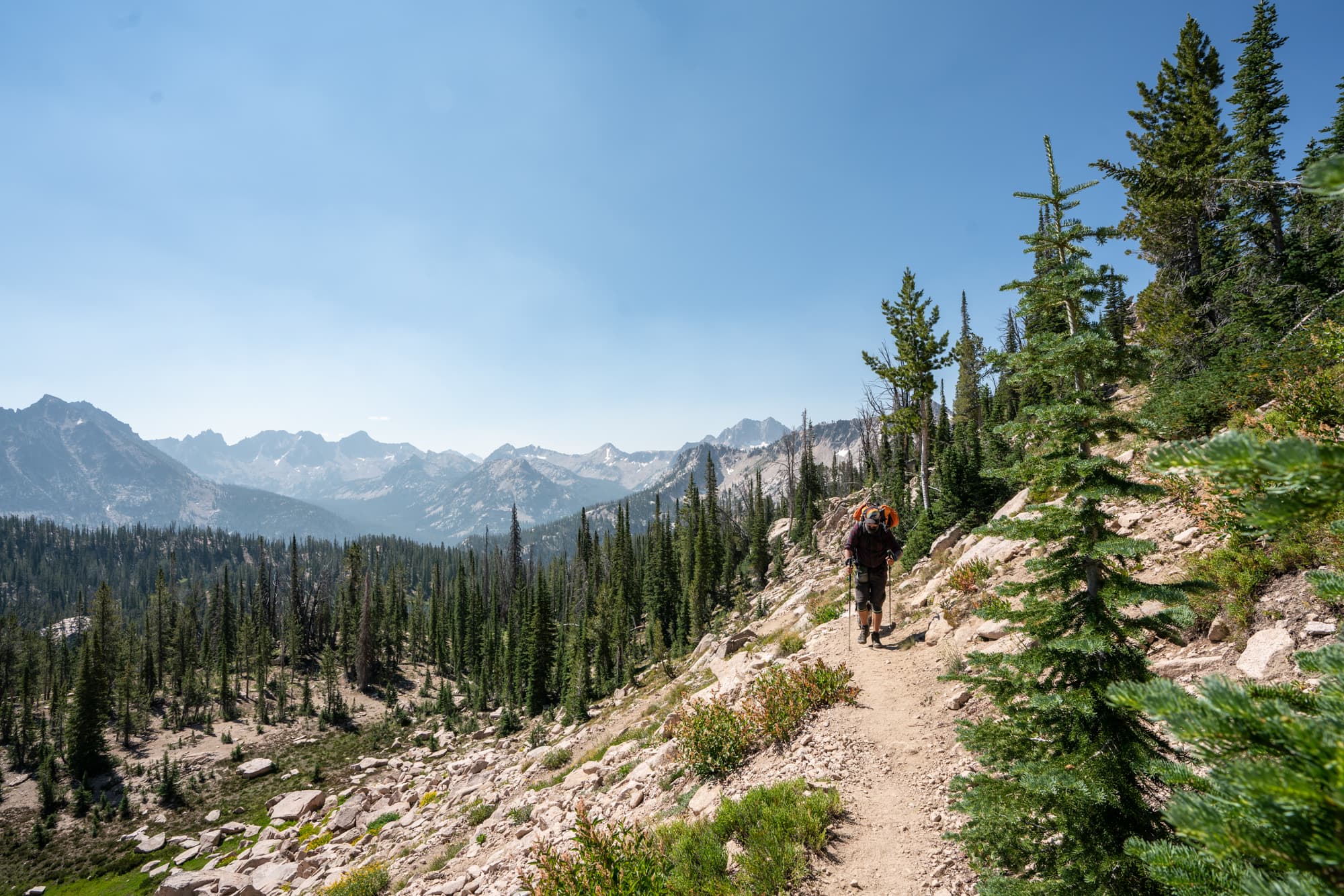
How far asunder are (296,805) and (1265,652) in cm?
4319

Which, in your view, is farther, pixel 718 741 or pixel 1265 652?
pixel 718 741

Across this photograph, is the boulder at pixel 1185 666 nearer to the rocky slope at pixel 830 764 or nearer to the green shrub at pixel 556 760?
the rocky slope at pixel 830 764

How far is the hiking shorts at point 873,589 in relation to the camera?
42.0ft

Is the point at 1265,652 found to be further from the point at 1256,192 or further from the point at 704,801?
the point at 1256,192

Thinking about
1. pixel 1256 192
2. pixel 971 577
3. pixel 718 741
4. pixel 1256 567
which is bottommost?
pixel 718 741

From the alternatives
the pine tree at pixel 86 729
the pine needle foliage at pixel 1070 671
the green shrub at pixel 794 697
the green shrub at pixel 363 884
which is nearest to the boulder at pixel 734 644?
the green shrub at pixel 794 697

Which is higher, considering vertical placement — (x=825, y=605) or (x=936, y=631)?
(x=936, y=631)

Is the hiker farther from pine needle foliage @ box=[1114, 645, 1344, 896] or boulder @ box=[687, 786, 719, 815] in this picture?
pine needle foliage @ box=[1114, 645, 1344, 896]

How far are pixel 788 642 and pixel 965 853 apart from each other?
9.45m

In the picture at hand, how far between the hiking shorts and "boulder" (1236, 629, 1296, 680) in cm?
654

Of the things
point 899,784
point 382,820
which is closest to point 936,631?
point 899,784

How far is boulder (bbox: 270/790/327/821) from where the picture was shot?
30.8 m

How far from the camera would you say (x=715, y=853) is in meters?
6.51

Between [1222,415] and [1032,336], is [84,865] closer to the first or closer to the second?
[1032,336]
